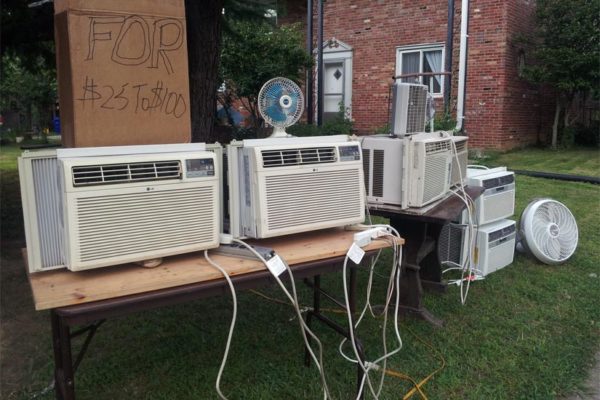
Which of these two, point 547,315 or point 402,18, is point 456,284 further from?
point 402,18

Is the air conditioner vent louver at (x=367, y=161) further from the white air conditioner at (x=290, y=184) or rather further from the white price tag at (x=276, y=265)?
the white price tag at (x=276, y=265)

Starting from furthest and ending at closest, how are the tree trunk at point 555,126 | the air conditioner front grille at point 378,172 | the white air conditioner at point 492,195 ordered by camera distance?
1. the tree trunk at point 555,126
2. the white air conditioner at point 492,195
3. the air conditioner front grille at point 378,172

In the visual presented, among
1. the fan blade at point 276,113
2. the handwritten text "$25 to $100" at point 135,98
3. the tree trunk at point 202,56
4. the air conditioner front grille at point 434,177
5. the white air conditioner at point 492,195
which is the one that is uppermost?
the tree trunk at point 202,56

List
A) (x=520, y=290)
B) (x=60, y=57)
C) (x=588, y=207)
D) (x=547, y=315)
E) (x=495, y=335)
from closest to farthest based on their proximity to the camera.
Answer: (x=60, y=57), (x=495, y=335), (x=547, y=315), (x=520, y=290), (x=588, y=207)

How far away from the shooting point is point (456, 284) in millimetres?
4082

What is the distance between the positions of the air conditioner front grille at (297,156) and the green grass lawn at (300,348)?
3.95 ft

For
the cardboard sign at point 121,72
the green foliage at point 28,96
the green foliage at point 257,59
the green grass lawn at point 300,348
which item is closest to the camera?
the cardboard sign at point 121,72

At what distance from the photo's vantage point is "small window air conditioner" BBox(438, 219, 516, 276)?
421cm

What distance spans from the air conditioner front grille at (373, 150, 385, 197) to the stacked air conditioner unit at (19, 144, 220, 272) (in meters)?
1.47

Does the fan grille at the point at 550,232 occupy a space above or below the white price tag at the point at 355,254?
below

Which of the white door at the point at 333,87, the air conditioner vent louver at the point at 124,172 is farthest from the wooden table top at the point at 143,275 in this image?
the white door at the point at 333,87

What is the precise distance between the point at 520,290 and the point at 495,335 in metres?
0.88

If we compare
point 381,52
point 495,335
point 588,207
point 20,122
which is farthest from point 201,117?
point 20,122

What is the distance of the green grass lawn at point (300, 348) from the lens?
2682 mm
